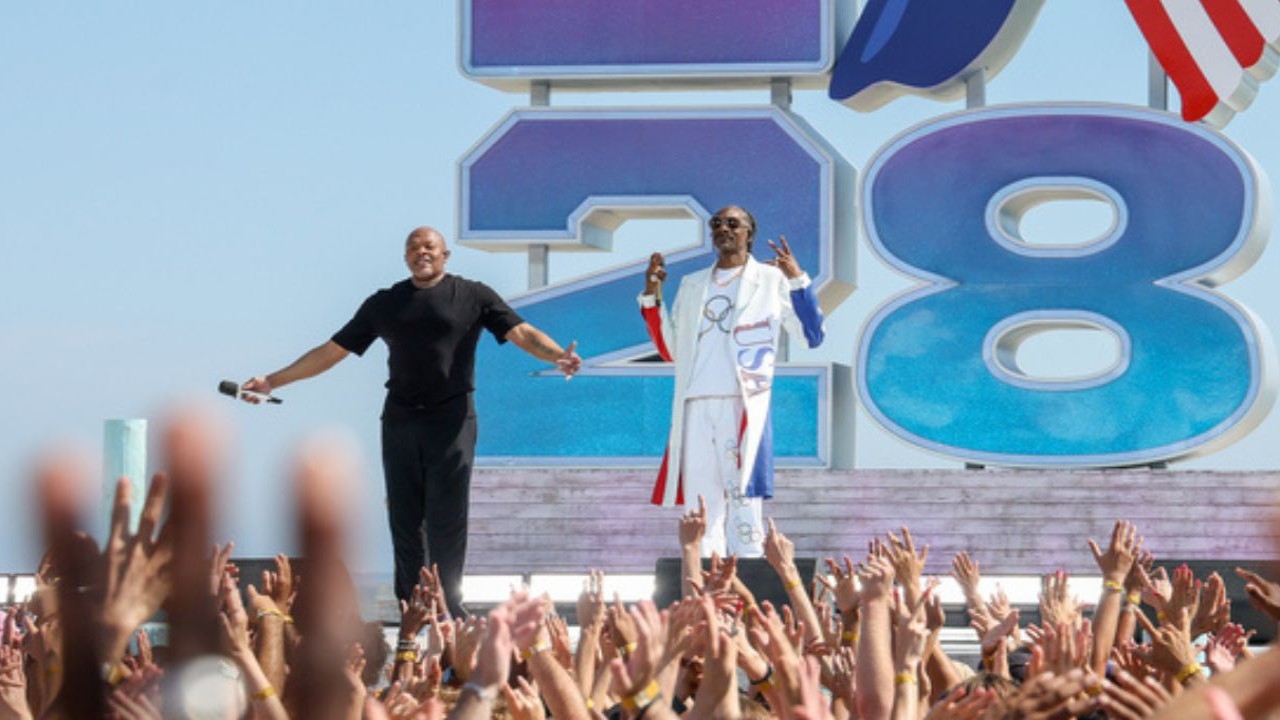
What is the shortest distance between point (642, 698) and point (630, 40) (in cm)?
1302

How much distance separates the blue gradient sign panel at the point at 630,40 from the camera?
599 inches

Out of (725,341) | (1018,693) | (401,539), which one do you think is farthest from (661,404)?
(1018,693)

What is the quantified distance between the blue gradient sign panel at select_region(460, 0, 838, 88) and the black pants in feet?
28.5

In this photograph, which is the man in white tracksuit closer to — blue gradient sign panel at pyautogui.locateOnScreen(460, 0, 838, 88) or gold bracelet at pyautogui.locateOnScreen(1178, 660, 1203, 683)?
gold bracelet at pyautogui.locateOnScreen(1178, 660, 1203, 683)

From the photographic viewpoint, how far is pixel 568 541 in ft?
42.1

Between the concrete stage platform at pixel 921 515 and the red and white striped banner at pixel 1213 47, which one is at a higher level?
the red and white striped banner at pixel 1213 47

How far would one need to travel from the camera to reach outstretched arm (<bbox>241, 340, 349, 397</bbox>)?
7.09 m

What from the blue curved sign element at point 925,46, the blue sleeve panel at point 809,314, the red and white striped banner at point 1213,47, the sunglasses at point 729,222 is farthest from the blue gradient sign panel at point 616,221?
the sunglasses at point 729,222

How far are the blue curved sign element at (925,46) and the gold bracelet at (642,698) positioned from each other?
12.2m

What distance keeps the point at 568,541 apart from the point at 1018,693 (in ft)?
34.1

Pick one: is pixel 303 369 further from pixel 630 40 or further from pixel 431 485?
pixel 630 40

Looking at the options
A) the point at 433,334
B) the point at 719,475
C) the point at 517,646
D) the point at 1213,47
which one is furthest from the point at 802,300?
the point at 1213,47

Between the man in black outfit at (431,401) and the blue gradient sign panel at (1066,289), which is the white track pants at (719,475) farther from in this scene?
the blue gradient sign panel at (1066,289)

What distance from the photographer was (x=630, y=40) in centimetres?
1541
